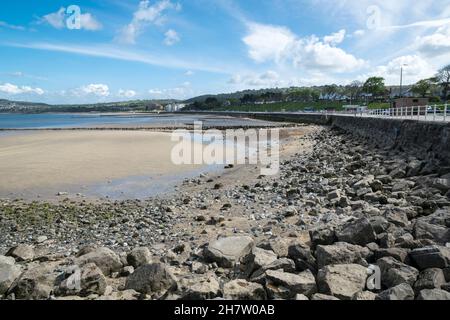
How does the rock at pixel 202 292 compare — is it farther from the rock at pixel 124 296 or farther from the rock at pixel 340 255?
the rock at pixel 340 255

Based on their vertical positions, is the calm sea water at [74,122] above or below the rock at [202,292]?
below

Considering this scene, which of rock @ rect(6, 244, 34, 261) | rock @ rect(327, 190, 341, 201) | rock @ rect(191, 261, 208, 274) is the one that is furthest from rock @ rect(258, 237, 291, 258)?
rock @ rect(6, 244, 34, 261)

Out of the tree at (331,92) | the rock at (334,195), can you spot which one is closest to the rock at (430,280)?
the rock at (334,195)

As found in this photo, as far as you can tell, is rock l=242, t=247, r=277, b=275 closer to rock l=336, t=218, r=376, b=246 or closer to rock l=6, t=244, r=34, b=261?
rock l=336, t=218, r=376, b=246

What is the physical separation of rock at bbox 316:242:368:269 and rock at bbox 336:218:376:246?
0.49 meters

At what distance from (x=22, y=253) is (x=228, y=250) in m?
4.69

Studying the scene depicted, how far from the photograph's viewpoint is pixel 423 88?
84.3 metres

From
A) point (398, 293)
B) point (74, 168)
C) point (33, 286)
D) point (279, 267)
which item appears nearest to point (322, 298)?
point (398, 293)

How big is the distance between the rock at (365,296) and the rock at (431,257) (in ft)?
4.15

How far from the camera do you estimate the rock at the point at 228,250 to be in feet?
22.3
